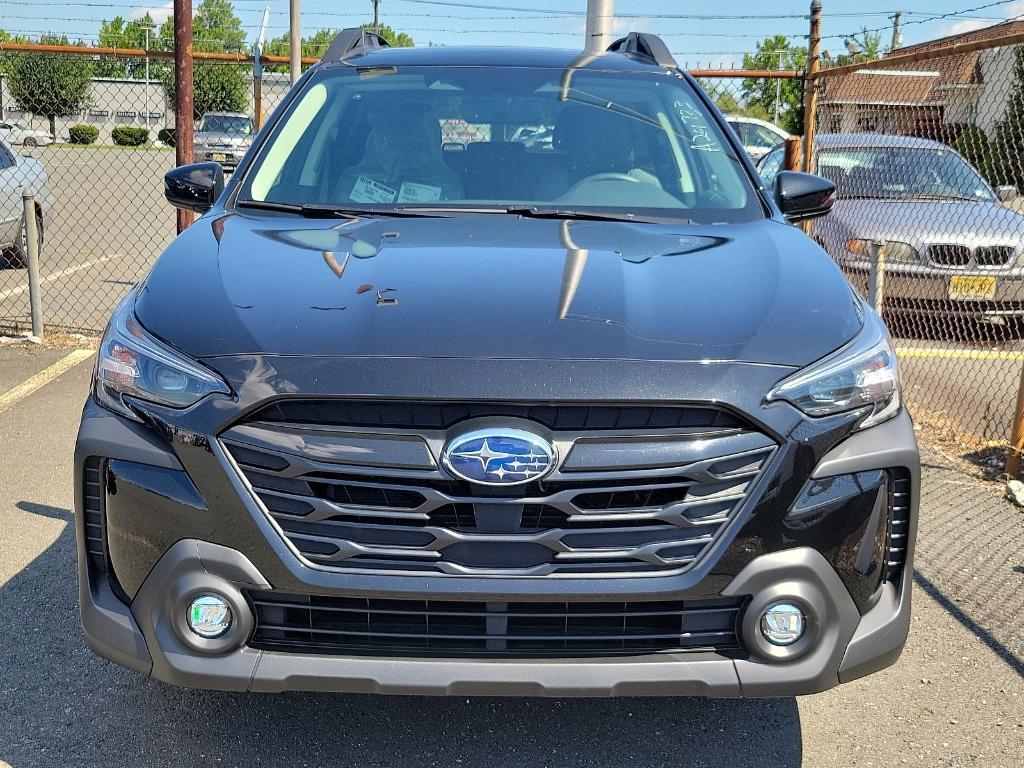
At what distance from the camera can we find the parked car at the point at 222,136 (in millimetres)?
26672

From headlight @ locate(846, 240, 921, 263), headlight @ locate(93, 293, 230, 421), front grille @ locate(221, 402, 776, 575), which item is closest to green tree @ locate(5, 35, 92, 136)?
headlight @ locate(846, 240, 921, 263)

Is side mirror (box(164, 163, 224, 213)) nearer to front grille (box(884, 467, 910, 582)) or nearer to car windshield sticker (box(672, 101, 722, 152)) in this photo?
car windshield sticker (box(672, 101, 722, 152))

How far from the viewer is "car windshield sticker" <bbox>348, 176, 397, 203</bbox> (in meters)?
3.65

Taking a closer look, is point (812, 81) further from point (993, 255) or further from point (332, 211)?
point (332, 211)

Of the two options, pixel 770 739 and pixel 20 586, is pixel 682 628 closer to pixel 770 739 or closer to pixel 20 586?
pixel 770 739

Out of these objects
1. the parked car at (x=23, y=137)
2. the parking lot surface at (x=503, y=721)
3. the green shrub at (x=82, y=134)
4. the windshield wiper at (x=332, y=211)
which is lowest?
the green shrub at (x=82, y=134)

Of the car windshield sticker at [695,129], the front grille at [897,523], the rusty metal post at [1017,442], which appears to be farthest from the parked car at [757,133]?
the front grille at [897,523]

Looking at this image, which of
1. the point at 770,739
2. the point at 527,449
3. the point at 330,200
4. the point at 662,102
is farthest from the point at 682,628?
the point at 662,102

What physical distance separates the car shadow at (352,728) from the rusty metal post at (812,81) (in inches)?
240

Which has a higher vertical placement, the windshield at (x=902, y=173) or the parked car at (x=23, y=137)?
the windshield at (x=902, y=173)

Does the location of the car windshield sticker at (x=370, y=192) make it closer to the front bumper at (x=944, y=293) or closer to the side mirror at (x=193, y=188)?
the side mirror at (x=193, y=188)

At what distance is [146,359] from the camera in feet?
8.41

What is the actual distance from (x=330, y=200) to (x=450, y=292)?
1113 mm

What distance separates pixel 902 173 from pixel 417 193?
274 inches
